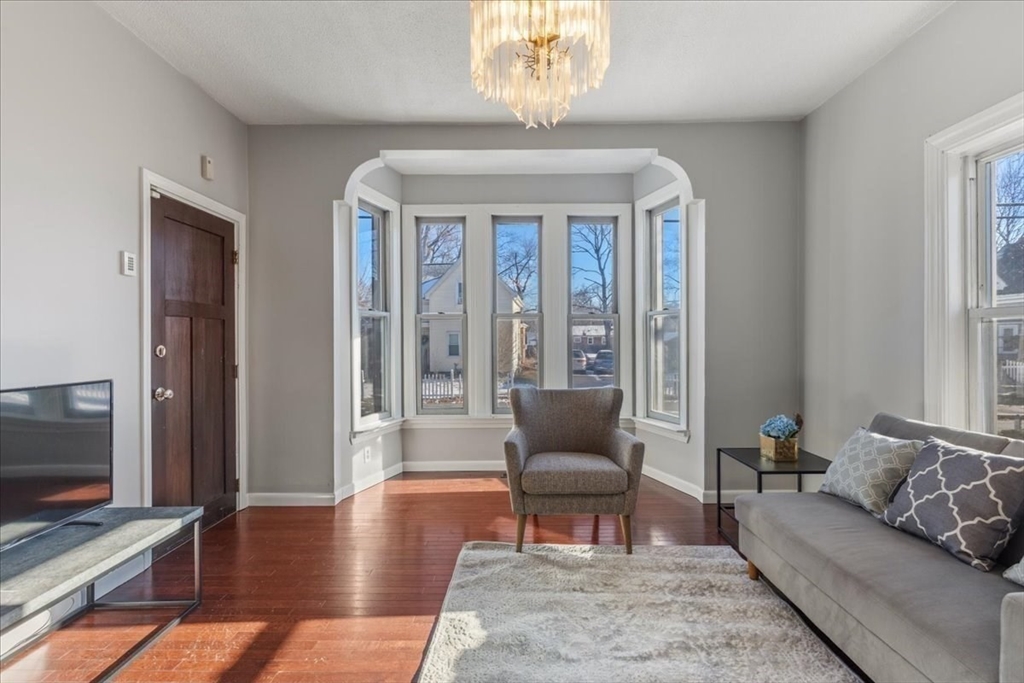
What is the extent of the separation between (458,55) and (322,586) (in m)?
2.78

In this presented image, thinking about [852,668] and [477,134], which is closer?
[852,668]

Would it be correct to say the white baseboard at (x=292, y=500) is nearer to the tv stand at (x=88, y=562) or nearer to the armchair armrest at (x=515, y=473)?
the tv stand at (x=88, y=562)

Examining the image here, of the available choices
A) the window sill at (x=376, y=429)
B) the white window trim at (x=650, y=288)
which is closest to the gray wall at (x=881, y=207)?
the white window trim at (x=650, y=288)

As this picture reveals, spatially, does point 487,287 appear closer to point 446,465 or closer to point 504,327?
point 504,327

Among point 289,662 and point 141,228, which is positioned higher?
point 141,228

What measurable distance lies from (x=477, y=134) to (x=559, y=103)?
192 centimetres

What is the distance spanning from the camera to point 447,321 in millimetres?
4668

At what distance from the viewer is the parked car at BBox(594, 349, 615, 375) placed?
15.2ft

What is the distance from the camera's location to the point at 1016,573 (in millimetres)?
1522

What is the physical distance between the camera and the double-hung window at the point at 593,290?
464 cm

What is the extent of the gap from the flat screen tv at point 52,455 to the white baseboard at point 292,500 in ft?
4.98

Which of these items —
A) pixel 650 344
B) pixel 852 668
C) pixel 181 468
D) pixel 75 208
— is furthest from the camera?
pixel 650 344

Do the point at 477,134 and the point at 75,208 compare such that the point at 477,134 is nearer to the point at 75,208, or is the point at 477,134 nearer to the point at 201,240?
the point at 201,240

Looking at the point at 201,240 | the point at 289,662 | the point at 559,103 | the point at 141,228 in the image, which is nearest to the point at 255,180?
the point at 201,240
